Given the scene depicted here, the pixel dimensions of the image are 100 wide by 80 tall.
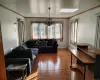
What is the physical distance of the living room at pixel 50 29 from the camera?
10.9 feet

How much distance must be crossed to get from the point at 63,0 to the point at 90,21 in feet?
6.63

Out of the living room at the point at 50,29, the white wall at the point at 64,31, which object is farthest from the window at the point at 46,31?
the white wall at the point at 64,31

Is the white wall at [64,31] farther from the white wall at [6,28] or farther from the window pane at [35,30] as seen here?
the white wall at [6,28]

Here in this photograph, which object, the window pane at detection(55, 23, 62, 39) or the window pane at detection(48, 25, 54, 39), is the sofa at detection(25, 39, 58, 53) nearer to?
the window pane at detection(48, 25, 54, 39)

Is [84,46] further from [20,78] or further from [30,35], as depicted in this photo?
[30,35]

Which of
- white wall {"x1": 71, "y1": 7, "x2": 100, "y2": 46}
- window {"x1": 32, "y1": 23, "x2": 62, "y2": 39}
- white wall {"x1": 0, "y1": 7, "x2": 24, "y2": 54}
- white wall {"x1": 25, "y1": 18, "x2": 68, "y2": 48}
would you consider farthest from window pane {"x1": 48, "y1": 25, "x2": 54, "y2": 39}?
white wall {"x1": 0, "y1": 7, "x2": 24, "y2": 54}

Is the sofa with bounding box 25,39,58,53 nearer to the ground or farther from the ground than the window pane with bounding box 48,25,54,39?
A: nearer to the ground

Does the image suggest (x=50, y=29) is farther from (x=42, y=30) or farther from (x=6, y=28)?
Result: (x=6, y=28)

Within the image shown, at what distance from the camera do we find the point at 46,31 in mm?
7641

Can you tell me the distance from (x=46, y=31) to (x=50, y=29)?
0.37m

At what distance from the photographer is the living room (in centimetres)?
332

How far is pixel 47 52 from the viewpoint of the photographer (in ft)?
20.9

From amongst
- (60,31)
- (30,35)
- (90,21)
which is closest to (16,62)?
(90,21)

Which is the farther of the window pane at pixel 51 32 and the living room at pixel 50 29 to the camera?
the window pane at pixel 51 32
